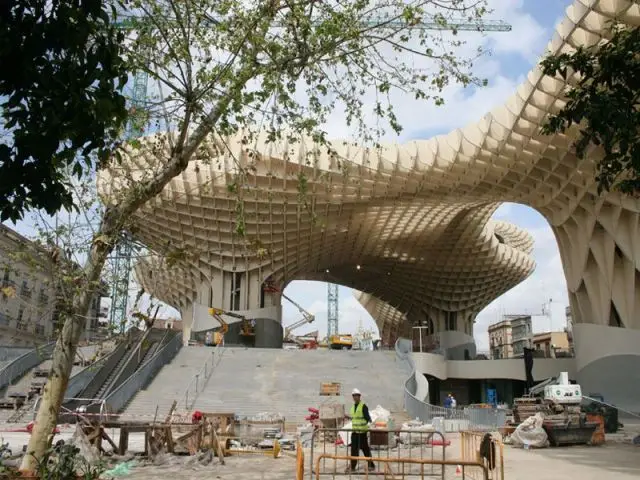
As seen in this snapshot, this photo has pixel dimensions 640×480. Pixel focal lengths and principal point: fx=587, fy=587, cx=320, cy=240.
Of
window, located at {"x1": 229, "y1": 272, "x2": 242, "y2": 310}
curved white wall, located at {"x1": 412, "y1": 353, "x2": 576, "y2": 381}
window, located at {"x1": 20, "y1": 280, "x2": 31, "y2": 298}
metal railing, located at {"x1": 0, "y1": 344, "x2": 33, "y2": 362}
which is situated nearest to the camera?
window, located at {"x1": 20, "y1": 280, "x2": 31, "y2": 298}

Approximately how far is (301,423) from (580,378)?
64.3 feet

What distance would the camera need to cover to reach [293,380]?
92.7 feet

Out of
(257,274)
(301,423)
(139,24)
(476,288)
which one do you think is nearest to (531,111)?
(301,423)

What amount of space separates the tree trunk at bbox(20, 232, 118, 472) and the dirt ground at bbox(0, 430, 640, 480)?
95.5 inches

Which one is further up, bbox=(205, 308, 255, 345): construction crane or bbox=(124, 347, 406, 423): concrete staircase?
bbox=(205, 308, 255, 345): construction crane

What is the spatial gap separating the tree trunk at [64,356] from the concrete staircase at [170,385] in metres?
12.6

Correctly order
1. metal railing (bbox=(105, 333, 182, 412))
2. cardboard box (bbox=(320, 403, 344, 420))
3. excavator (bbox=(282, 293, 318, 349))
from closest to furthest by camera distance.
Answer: cardboard box (bbox=(320, 403, 344, 420)) < metal railing (bbox=(105, 333, 182, 412)) < excavator (bbox=(282, 293, 318, 349))

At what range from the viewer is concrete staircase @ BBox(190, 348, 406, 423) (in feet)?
78.8

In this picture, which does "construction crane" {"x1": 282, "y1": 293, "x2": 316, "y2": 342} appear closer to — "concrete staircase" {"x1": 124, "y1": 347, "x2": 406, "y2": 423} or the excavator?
the excavator

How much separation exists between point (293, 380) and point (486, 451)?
20282 mm

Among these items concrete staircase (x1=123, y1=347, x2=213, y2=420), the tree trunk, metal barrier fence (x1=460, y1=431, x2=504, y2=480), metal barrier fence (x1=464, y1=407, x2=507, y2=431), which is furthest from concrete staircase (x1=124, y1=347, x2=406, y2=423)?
the tree trunk

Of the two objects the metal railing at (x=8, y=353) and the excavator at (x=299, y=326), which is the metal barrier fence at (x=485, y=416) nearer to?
the metal railing at (x=8, y=353)

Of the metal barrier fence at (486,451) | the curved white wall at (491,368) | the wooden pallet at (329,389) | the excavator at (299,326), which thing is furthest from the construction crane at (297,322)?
the metal barrier fence at (486,451)

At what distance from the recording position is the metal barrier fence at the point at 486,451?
28.5ft
